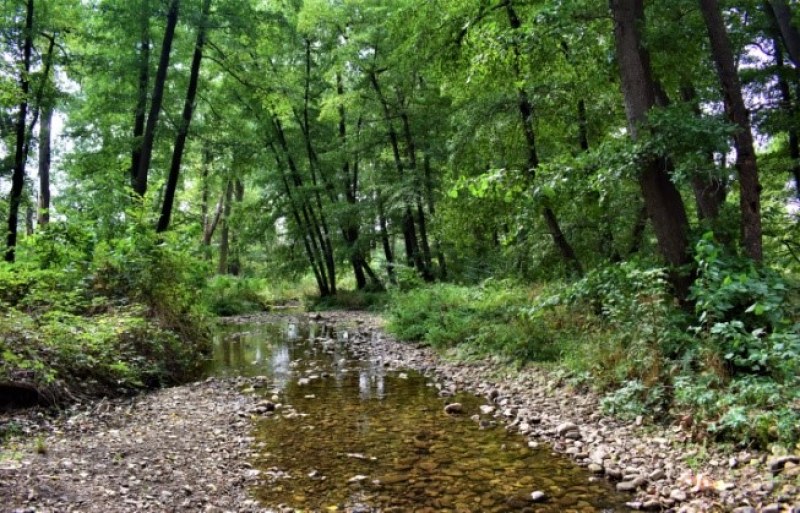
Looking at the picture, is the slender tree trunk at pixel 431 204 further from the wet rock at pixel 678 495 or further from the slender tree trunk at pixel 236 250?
the slender tree trunk at pixel 236 250

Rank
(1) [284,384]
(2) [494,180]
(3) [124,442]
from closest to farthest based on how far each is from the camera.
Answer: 1. (3) [124,442]
2. (2) [494,180]
3. (1) [284,384]

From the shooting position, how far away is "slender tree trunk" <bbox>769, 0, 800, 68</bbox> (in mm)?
10142

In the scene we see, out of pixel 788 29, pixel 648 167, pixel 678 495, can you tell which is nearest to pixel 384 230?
pixel 788 29

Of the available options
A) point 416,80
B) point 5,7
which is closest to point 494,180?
point 416,80

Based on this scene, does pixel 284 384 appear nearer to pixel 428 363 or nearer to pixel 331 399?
pixel 331 399

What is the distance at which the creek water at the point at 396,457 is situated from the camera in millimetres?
4312

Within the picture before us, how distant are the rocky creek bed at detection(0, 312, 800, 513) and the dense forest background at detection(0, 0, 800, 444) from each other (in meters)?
0.38

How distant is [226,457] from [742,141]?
22.7 ft

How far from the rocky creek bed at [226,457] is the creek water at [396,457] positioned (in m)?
0.19

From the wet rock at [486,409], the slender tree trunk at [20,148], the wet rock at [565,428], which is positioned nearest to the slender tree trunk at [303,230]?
the slender tree trunk at [20,148]

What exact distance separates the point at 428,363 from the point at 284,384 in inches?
111

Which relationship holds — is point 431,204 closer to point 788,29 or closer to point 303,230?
point 303,230

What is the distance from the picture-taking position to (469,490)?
14.8ft

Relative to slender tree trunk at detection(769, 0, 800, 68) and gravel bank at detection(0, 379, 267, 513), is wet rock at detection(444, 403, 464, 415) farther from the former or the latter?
slender tree trunk at detection(769, 0, 800, 68)
